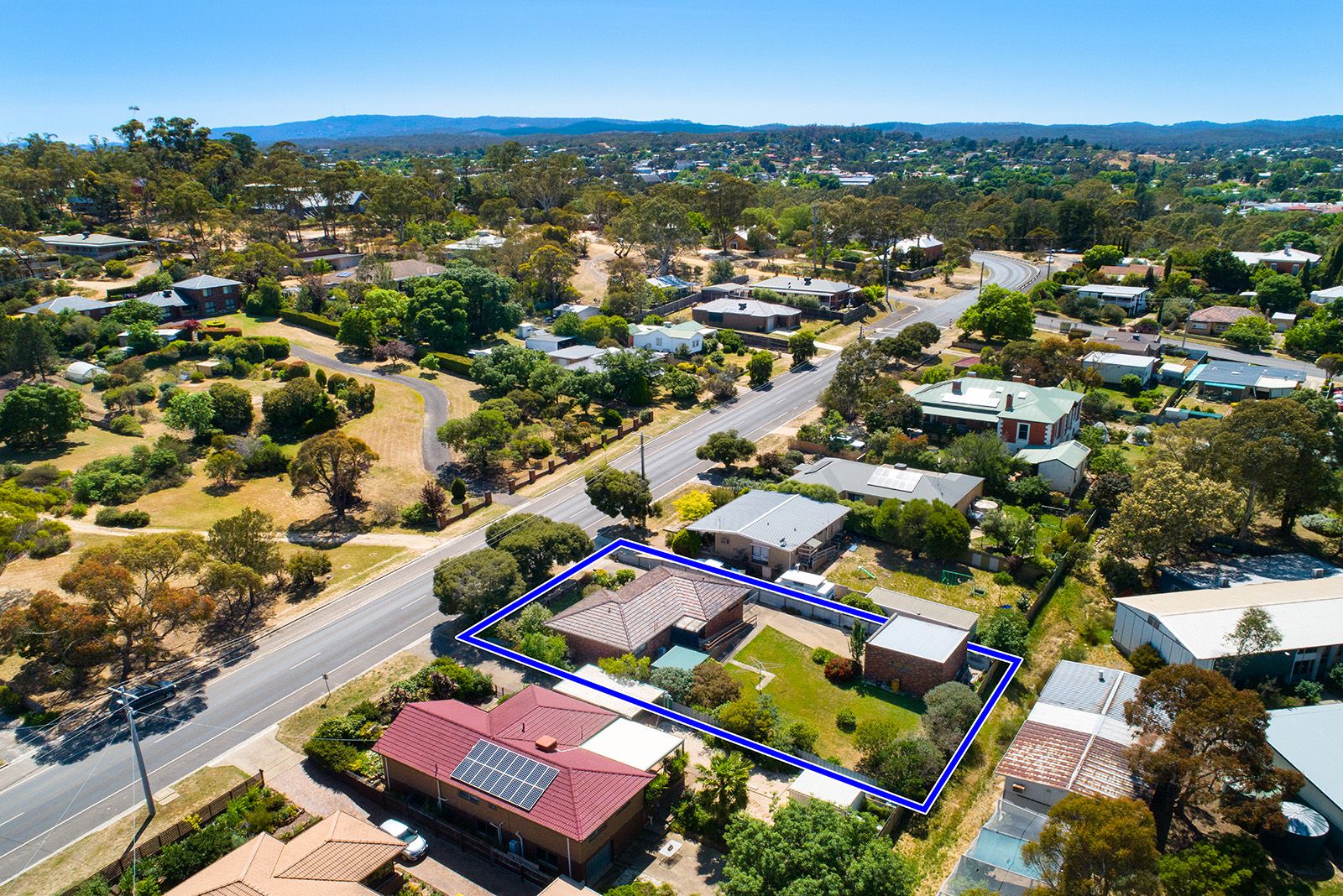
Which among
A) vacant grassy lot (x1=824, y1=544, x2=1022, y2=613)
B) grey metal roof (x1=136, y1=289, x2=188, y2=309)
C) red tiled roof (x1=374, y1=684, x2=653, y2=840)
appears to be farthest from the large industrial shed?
grey metal roof (x1=136, y1=289, x2=188, y2=309)

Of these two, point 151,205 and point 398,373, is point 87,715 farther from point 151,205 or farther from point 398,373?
point 151,205

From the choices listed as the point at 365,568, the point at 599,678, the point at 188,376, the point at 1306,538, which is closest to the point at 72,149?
the point at 188,376

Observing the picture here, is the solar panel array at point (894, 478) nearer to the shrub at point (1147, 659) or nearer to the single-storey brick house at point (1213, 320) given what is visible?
the shrub at point (1147, 659)

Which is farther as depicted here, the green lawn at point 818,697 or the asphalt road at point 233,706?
the green lawn at point 818,697

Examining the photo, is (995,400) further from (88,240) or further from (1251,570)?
(88,240)

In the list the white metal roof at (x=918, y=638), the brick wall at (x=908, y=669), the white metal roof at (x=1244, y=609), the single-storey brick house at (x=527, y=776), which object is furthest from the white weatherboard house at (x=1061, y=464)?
the single-storey brick house at (x=527, y=776)

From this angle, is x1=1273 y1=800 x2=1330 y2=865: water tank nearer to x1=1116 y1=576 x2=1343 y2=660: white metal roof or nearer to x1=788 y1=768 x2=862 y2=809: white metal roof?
x1=1116 y1=576 x2=1343 y2=660: white metal roof
